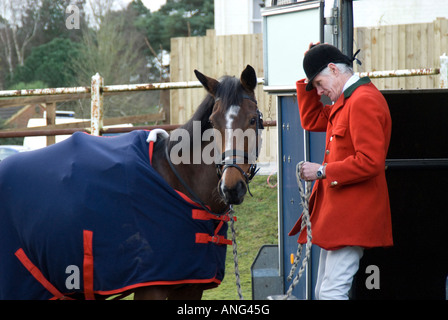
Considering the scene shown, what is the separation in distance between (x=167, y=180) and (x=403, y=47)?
272 inches

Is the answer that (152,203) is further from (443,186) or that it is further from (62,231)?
(443,186)

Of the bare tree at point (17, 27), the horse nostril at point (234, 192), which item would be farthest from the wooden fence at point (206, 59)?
the bare tree at point (17, 27)

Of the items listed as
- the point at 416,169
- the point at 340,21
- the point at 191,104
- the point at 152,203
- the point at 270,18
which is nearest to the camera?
the point at 152,203

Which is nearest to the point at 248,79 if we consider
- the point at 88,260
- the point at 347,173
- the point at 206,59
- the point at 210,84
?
the point at 210,84

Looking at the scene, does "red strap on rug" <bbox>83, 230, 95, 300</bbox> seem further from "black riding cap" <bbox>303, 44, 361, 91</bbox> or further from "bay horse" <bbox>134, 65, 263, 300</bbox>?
"black riding cap" <bbox>303, 44, 361, 91</bbox>

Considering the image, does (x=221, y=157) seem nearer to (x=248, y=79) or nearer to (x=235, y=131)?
(x=235, y=131)

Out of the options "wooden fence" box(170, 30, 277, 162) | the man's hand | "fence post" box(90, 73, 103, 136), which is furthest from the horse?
"wooden fence" box(170, 30, 277, 162)

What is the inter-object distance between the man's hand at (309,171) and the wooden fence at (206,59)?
6.43 metres

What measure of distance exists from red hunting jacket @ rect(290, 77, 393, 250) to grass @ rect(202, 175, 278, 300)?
9.30 ft

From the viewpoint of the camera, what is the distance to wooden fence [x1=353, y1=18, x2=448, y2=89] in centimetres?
934
